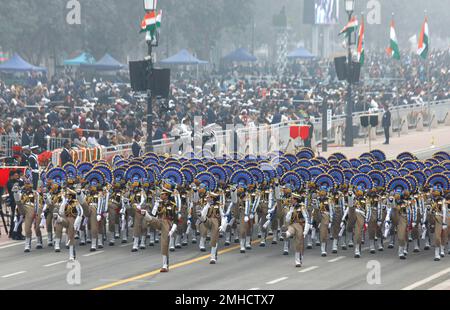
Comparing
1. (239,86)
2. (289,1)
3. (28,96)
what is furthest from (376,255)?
(289,1)

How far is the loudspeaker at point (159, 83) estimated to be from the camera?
41781 millimetres

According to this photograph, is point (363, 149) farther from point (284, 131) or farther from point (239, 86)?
point (239, 86)

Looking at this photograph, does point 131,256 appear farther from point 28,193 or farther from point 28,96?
point 28,96

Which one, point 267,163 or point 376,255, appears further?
point 267,163

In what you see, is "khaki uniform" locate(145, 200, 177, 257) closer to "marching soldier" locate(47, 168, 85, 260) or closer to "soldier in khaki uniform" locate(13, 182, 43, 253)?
"marching soldier" locate(47, 168, 85, 260)

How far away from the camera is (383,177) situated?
34781 millimetres

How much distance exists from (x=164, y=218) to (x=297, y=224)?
2.95m

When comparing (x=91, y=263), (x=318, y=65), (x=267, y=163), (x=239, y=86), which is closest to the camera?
(x=91, y=263)

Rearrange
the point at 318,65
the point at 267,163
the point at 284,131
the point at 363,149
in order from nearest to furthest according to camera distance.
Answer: the point at 267,163
the point at 284,131
the point at 363,149
the point at 318,65

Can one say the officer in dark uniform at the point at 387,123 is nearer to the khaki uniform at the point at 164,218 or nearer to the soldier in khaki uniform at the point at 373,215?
the soldier in khaki uniform at the point at 373,215

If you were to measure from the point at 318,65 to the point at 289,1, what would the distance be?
38.4m

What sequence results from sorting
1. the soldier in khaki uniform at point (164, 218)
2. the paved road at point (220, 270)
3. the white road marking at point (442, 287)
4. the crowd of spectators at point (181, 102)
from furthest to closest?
the crowd of spectators at point (181, 102) → the soldier in khaki uniform at point (164, 218) → the paved road at point (220, 270) → the white road marking at point (442, 287)

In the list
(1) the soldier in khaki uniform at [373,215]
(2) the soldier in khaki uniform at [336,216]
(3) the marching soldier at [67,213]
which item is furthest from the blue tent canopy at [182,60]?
(1) the soldier in khaki uniform at [373,215]

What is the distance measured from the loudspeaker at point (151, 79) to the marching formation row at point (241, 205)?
17.7ft
